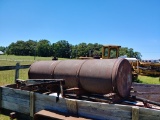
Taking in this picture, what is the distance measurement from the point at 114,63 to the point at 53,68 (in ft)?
6.74

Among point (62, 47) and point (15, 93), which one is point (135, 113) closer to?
point (15, 93)

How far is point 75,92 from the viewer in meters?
5.51

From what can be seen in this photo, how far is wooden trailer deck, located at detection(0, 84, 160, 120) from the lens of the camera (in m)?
3.81

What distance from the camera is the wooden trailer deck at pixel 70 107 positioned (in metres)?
3.81

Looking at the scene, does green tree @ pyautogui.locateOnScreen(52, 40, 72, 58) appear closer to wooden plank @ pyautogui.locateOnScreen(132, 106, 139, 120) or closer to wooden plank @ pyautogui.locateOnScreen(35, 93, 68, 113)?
wooden plank @ pyautogui.locateOnScreen(35, 93, 68, 113)

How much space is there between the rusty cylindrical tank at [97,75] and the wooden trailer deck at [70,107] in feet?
2.69

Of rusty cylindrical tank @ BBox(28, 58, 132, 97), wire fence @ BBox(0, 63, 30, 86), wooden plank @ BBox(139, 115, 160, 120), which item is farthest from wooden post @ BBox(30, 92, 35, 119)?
wire fence @ BBox(0, 63, 30, 86)

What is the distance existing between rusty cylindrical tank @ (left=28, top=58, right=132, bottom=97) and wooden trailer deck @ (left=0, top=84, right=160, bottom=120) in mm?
819

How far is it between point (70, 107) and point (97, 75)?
1.03 meters

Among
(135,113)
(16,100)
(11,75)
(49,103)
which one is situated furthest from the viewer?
(11,75)

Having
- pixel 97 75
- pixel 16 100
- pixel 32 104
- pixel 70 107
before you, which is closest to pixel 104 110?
pixel 70 107

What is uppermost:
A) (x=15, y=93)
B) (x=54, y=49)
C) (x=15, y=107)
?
(x=54, y=49)

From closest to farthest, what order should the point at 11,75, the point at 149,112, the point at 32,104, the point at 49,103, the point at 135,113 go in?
the point at 149,112, the point at 135,113, the point at 49,103, the point at 32,104, the point at 11,75

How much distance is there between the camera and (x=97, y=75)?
5.19 meters
